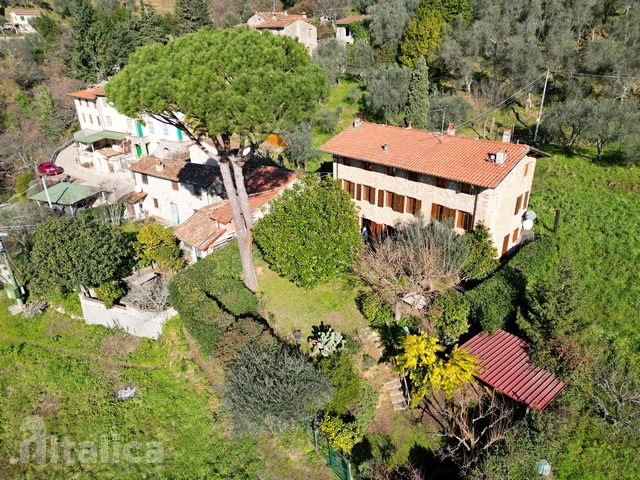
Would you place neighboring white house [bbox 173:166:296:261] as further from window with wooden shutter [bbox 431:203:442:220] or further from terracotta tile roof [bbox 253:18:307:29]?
terracotta tile roof [bbox 253:18:307:29]

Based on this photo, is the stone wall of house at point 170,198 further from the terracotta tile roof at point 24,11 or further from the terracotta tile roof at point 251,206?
the terracotta tile roof at point 24,11

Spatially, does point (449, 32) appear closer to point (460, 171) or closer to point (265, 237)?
point (460, 171)

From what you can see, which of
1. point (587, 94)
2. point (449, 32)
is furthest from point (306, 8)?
point (587, 94)

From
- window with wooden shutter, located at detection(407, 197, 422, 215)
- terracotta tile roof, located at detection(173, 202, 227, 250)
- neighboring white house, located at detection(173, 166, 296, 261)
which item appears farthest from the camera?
neighboring white house, located at detection(173, 166, 296, 261)

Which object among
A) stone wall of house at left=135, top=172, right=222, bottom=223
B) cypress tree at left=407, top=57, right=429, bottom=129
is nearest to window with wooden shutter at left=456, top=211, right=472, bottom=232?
stone wall of house at left=135, top=172, right=222, bottom=223

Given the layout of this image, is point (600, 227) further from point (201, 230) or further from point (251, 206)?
point (201, 230)

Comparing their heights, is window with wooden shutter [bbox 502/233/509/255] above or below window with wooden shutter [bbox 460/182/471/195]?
below
